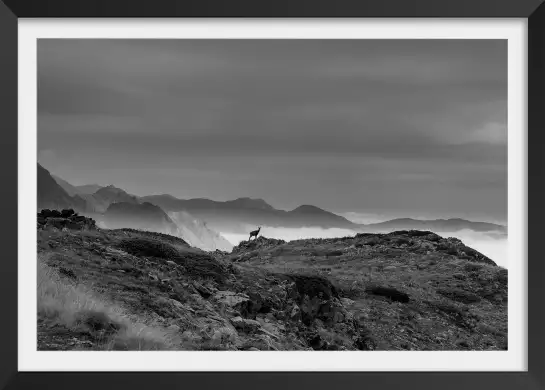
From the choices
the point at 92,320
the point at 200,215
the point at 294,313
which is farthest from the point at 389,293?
the point at 92,320

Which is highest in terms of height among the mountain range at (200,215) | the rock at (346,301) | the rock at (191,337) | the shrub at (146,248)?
the mountain range at (200,215)

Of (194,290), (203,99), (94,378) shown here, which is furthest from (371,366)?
(203,99)

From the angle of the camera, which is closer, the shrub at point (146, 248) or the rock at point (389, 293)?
the shrub at point (146, 248)

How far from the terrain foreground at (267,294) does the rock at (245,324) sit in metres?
0.01

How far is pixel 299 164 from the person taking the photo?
392 inches

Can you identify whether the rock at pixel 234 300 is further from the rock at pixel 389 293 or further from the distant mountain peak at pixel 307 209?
the distant mountain peak at pixel 307 209

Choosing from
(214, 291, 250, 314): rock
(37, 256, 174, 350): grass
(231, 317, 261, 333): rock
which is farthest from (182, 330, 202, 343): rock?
(214, 291, 250, 314): rock

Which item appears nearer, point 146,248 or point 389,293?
point 146,248

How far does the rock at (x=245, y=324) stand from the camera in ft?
20.0

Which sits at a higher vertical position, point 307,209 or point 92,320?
point 307,209

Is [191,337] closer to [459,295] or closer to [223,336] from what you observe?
[223,336]

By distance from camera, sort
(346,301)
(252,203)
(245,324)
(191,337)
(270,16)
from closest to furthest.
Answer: (270,16) < (191,337) < (245,324) < (346,301) < (252,203)

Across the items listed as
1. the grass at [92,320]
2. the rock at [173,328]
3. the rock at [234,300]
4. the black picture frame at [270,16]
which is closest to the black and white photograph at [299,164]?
the rock at [234,300]

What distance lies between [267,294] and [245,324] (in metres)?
1.20
